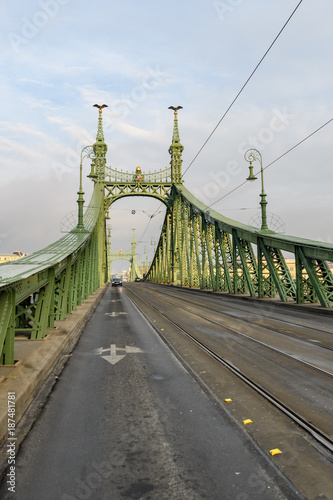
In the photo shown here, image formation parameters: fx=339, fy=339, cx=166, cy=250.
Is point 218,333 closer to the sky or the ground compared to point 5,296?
closer to the ground

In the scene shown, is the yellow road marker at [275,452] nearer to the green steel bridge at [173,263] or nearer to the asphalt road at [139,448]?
the asphalt road at [139,448]

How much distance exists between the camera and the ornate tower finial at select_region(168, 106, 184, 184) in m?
49.9

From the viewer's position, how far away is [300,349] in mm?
8328

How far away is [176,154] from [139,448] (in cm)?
5041

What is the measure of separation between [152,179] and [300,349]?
45.6 meters

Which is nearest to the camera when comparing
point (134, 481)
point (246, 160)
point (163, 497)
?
point (163, 497)

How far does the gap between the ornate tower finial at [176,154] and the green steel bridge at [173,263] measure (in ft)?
0.49

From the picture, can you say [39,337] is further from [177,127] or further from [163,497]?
[177,127]

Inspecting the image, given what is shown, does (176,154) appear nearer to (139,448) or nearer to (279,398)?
(279,398)

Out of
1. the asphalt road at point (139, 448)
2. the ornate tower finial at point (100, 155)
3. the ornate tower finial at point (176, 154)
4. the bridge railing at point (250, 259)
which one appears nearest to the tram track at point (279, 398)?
the asphalt road at point (139, 448)

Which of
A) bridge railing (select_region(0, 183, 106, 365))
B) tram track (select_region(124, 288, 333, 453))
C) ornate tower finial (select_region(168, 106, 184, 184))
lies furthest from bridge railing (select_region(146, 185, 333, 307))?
bridge railing (select_region(0, 183, 106, 365))

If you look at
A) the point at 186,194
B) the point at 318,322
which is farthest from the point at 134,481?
the point at 186,194

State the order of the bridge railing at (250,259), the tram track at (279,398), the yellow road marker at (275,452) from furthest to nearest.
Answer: the bridge railing at (250,259) < the tram track at (279,398) < the yellow road marker at (275,452)

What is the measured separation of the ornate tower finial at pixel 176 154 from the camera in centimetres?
4992
